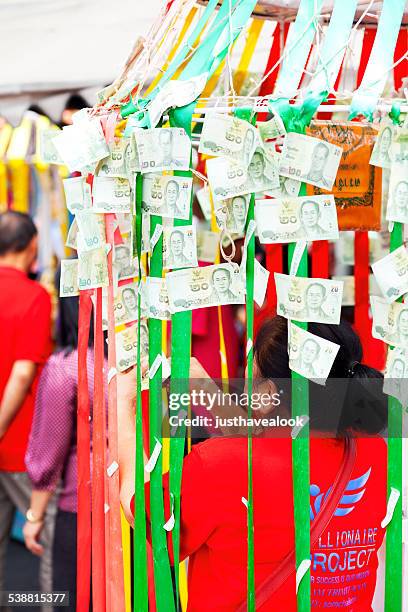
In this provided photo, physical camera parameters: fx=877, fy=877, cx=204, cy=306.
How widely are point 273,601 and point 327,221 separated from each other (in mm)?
668

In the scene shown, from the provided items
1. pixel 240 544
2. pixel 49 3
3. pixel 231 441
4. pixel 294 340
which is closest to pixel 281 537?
pixel 240 544

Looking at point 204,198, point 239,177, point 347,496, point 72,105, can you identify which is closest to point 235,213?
point 239,177

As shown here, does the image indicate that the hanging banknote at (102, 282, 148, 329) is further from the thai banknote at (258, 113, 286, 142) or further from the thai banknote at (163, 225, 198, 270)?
the thai banknote at (258, 113, 286, 142)

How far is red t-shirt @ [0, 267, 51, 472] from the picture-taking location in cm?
274

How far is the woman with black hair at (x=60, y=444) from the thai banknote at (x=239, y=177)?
94cm

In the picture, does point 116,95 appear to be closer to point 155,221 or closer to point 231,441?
point 155,221

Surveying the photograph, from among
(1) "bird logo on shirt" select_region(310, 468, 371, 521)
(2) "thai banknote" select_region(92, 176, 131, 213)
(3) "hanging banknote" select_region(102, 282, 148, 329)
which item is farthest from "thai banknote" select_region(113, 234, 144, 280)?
(1) "bird logo on shirt" select_region(310, 468, 371, 521)

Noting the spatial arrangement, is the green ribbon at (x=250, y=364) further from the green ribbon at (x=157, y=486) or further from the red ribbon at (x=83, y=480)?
the red ribbon at (x=83, y=480)

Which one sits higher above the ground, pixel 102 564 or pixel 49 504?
pixel 102 564

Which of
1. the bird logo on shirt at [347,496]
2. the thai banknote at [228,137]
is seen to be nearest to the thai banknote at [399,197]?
the thai banknote at [228,137]

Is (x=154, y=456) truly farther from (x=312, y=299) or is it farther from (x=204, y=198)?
(x=204, y=198)

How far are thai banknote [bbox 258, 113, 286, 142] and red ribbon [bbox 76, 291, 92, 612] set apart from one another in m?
0.50

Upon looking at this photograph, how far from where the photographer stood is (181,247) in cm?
153

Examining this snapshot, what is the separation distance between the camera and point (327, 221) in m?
1.45
